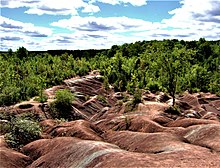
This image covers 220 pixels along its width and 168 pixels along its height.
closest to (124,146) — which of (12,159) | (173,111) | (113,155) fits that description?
(113,155)

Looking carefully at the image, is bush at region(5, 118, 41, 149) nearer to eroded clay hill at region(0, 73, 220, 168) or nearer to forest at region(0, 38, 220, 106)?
eroded clay hill at region(0, 73, 220, 168)

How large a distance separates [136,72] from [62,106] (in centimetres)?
4239

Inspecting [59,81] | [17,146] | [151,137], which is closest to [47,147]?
[17,146]

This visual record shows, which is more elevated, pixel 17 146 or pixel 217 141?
pixel 217 141

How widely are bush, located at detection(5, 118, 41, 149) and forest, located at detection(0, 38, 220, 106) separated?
24.7 meters

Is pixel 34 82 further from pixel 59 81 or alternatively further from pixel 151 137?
pixel 151 137

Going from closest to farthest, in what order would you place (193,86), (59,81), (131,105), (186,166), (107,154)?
(186,166), (107,154), (131,105), (59,81), (193,86)

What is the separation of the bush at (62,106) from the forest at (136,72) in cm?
617

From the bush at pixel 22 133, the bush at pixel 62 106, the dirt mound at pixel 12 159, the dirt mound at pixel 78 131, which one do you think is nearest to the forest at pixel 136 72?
the bush at pixel 62 106

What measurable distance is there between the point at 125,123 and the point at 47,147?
10.9 m

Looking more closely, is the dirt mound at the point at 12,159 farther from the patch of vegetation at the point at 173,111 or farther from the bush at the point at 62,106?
the bush at the point at 62,106

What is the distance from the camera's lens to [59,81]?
84250 millimetres

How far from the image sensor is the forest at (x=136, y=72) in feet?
176

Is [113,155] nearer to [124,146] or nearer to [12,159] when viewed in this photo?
[124,146]
